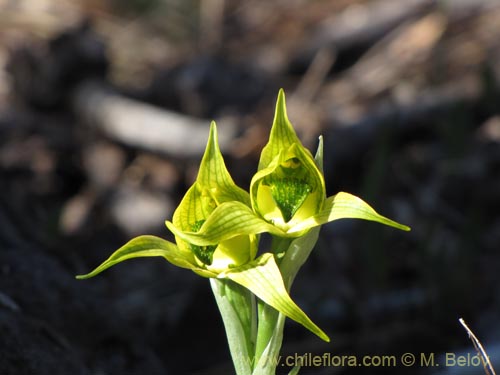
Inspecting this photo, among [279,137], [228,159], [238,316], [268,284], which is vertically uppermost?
[279,137]

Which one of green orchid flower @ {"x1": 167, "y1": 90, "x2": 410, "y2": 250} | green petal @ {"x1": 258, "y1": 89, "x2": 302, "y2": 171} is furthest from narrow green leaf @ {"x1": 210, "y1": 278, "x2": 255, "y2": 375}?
green petal @ {"x1": 258, "y1": 89, "x2": 302, "y2": 171}

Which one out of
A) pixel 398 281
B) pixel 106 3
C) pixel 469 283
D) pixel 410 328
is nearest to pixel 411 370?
pixel 410 328

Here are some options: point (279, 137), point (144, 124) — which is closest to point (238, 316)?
point (279, 137)

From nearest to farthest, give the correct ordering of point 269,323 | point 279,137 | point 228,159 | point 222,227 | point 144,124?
1. point 222,227
2. point 279,137
3. point 269,323
4. point 228,159
5. point 144,124

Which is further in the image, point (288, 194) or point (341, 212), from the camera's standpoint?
point (288, 194)

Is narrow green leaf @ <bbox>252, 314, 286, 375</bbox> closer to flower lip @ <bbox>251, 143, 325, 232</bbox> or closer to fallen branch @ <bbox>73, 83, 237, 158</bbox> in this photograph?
flower lip @ <bbox>251, 143, 325, 232</bbox>

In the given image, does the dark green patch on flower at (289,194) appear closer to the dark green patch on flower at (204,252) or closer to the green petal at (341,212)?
the green petal at (341,212)

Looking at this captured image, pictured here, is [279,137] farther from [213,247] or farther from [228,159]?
[228,159]

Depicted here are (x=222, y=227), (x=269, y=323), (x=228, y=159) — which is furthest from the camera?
(x=228, y=159)

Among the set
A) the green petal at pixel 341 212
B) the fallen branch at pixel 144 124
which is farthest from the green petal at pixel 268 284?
the fallen branch at pixel 144 124
